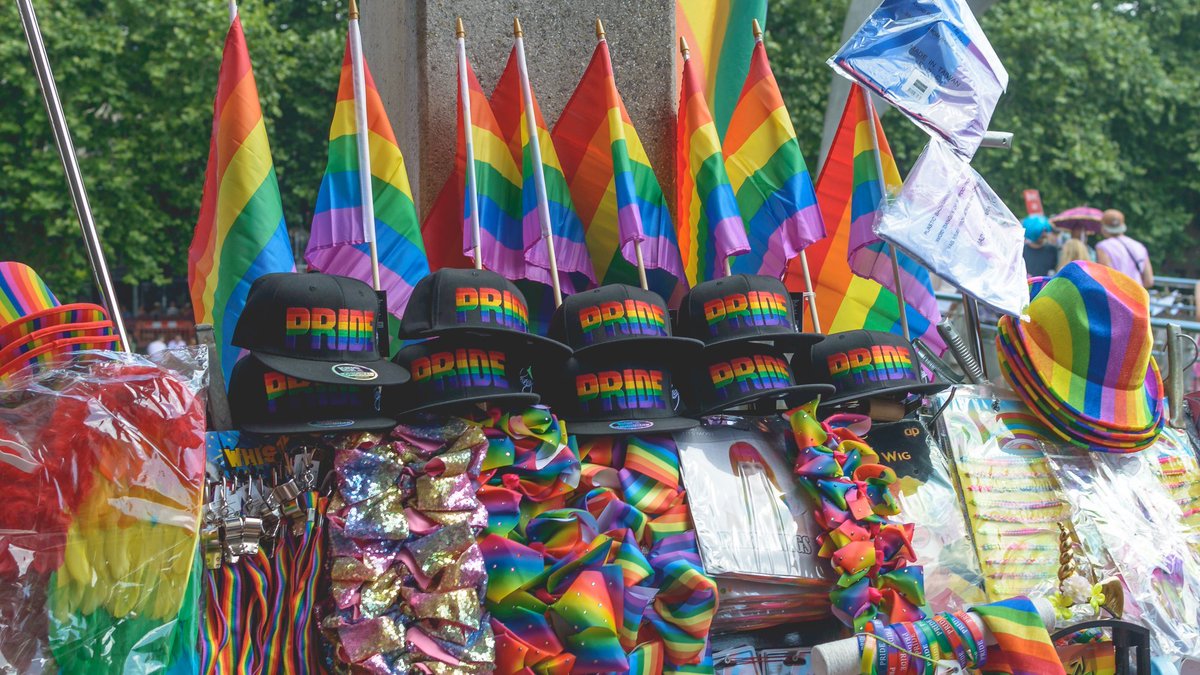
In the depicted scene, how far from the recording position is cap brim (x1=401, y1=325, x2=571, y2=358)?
105 inches

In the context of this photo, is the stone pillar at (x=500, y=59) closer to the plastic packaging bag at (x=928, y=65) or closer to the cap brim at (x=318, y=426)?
the plastic packaging bag at (x=928, y=65)

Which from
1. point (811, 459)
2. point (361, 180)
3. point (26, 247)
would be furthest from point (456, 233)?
point (26, 247)

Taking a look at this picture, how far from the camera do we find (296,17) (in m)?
17.8

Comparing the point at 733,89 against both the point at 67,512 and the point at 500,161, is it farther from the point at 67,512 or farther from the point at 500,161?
the point at 67,512

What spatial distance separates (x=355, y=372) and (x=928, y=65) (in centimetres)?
214

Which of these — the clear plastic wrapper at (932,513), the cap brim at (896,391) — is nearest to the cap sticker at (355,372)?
the cap brim at (896,391)

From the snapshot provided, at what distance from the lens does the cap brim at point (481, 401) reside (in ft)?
8.50

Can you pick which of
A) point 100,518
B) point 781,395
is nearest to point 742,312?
point 781,395

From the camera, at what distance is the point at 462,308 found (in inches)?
106

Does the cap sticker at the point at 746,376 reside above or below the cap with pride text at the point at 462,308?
below

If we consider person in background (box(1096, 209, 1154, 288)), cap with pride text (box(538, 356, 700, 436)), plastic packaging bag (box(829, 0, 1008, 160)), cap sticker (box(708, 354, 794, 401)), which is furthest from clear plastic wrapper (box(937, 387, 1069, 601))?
person in background (box(1096, 209, 1154, 288))

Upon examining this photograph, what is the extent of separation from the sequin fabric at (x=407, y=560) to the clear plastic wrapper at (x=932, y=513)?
1293 mm

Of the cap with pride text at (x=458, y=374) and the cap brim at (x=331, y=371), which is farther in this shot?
the cap with pride text at (x=458, y=374)

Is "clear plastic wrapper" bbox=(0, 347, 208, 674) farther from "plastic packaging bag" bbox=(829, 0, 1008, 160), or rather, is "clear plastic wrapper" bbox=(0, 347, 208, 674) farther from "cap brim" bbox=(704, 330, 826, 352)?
"plastic packaging bag" bbox=(829, 0, 1008, 160)
